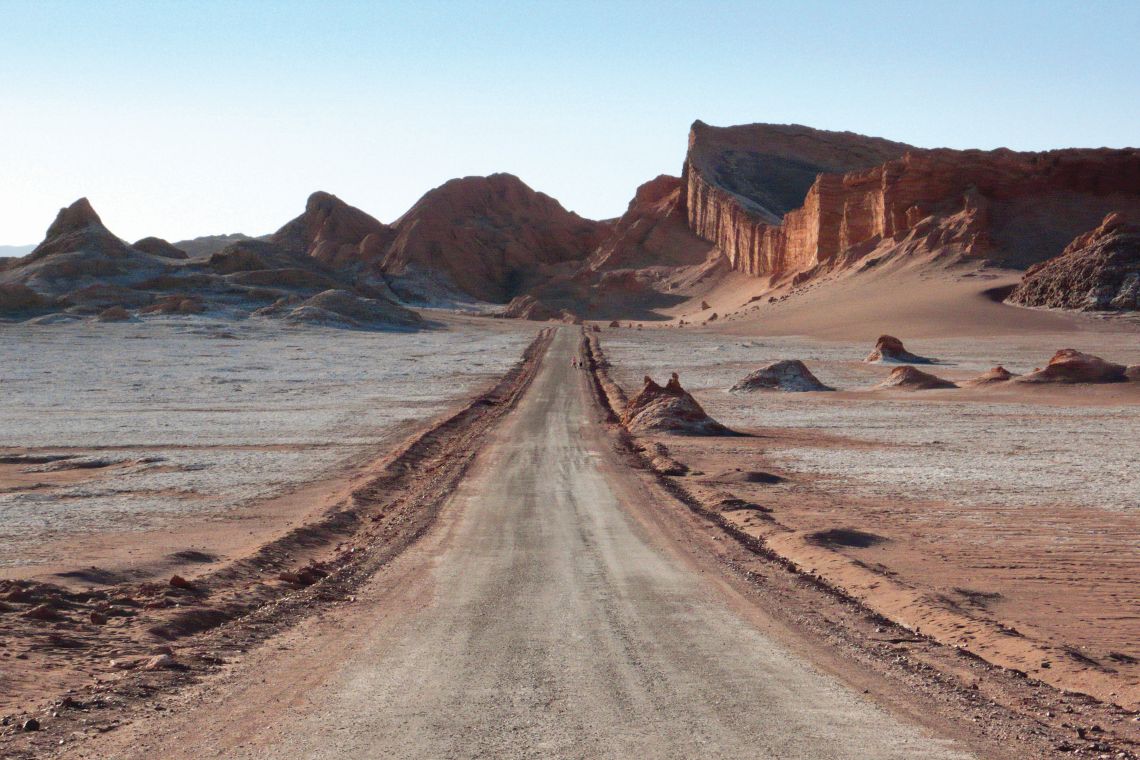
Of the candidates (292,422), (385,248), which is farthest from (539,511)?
(385,248)

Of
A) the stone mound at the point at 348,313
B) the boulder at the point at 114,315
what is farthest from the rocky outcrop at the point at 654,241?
the boulder at the point at 114,315

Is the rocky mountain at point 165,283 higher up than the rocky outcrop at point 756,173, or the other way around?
the rocky outcrop at point 756,173

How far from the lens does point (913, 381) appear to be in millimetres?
37875

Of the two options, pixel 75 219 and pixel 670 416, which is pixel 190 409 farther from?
pixel 75 219

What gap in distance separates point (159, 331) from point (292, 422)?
173ft

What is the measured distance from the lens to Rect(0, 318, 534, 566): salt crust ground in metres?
16.6

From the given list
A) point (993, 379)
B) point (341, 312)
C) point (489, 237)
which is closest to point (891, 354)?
point (993, 379)

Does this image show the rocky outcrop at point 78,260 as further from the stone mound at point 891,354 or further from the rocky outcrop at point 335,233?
the stone mound at point 891,354

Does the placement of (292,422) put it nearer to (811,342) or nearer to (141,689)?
(141,689)

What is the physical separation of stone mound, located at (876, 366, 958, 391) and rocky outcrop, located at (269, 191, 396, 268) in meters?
107

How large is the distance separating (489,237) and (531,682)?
14045cm

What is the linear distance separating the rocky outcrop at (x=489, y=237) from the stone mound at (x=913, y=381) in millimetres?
100379

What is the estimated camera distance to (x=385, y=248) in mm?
143000

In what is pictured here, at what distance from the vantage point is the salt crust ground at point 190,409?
16562mm
